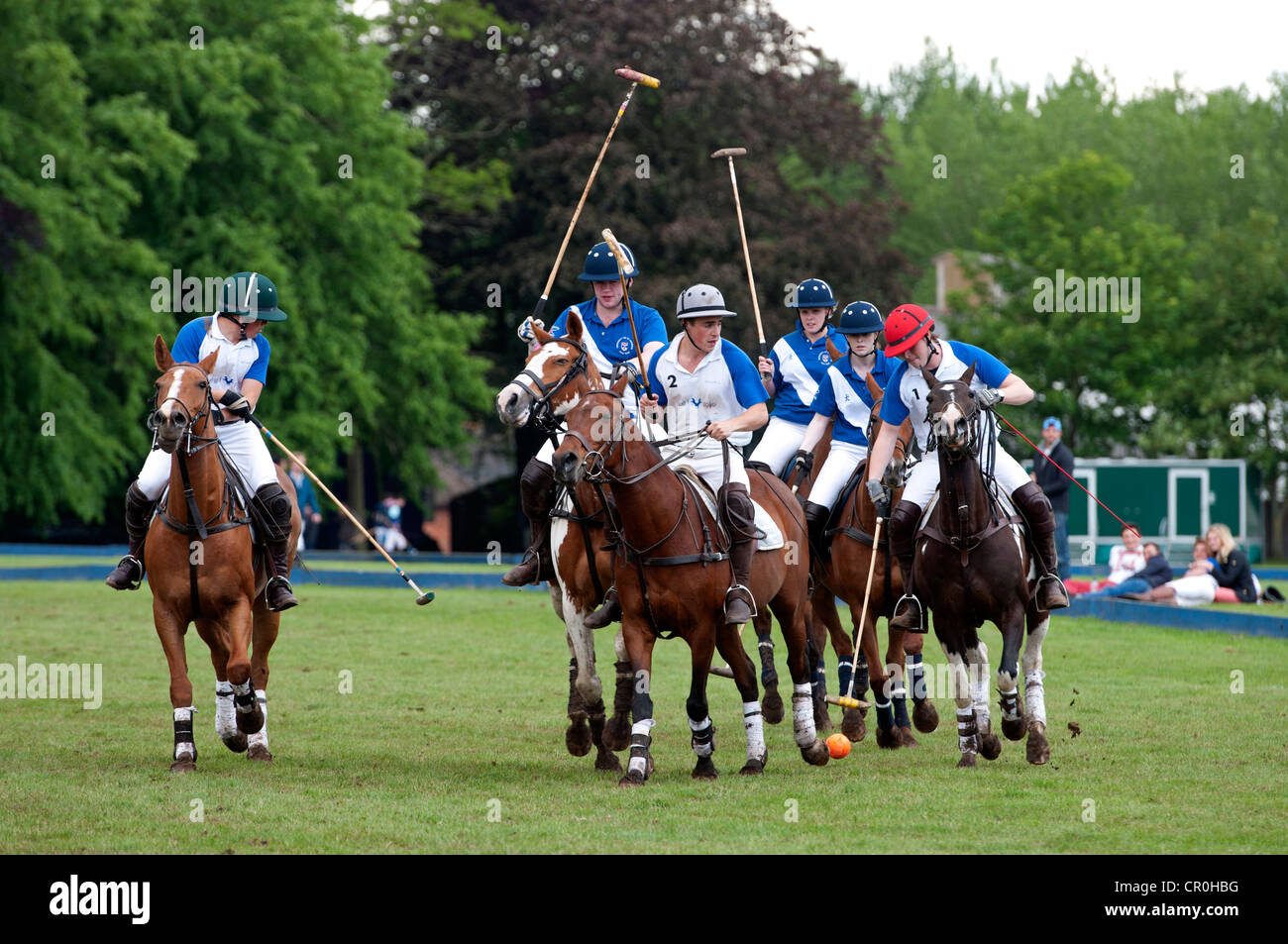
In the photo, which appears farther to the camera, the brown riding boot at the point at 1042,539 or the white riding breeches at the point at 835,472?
the white riding breeches at the point at 835,472

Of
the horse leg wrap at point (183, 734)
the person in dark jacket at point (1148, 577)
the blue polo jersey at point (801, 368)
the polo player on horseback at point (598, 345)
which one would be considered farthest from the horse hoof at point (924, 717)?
the person in dark jacket at point (1148, 577)

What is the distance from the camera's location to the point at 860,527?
1141 cm

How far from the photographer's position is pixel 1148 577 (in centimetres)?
2116

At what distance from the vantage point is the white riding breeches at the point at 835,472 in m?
11.7

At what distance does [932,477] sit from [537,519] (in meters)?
2.43

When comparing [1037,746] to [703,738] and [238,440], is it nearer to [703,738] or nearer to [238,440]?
[703,738]

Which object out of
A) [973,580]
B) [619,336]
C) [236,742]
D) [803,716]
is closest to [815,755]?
[803,716]

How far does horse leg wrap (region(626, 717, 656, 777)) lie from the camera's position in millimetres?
9414

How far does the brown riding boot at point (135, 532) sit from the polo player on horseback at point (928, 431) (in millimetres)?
4474

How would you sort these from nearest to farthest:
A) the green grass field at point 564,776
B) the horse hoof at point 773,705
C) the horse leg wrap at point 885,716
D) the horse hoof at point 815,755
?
1. the green grass field at point 564,776
2. the horse hoof at point 815,755
3. the horse leg wrap at point 885,716
4. the horse hoof at point 773,705

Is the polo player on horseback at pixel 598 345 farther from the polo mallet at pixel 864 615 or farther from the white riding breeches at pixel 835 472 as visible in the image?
the polo mallet at pixel 864 615

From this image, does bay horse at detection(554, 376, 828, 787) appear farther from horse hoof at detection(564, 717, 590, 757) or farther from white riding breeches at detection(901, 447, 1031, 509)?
white riding breeches at detection(901, 447, 1031, 509)

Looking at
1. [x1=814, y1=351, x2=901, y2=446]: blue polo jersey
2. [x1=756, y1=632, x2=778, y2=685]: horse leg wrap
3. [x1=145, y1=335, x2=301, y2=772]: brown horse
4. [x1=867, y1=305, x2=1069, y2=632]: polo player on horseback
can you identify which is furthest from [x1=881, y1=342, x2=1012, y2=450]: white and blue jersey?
[x1=145, y1=335, x2=301, y2=772]: brown horse

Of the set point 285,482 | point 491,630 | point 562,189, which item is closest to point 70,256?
point 562,189
